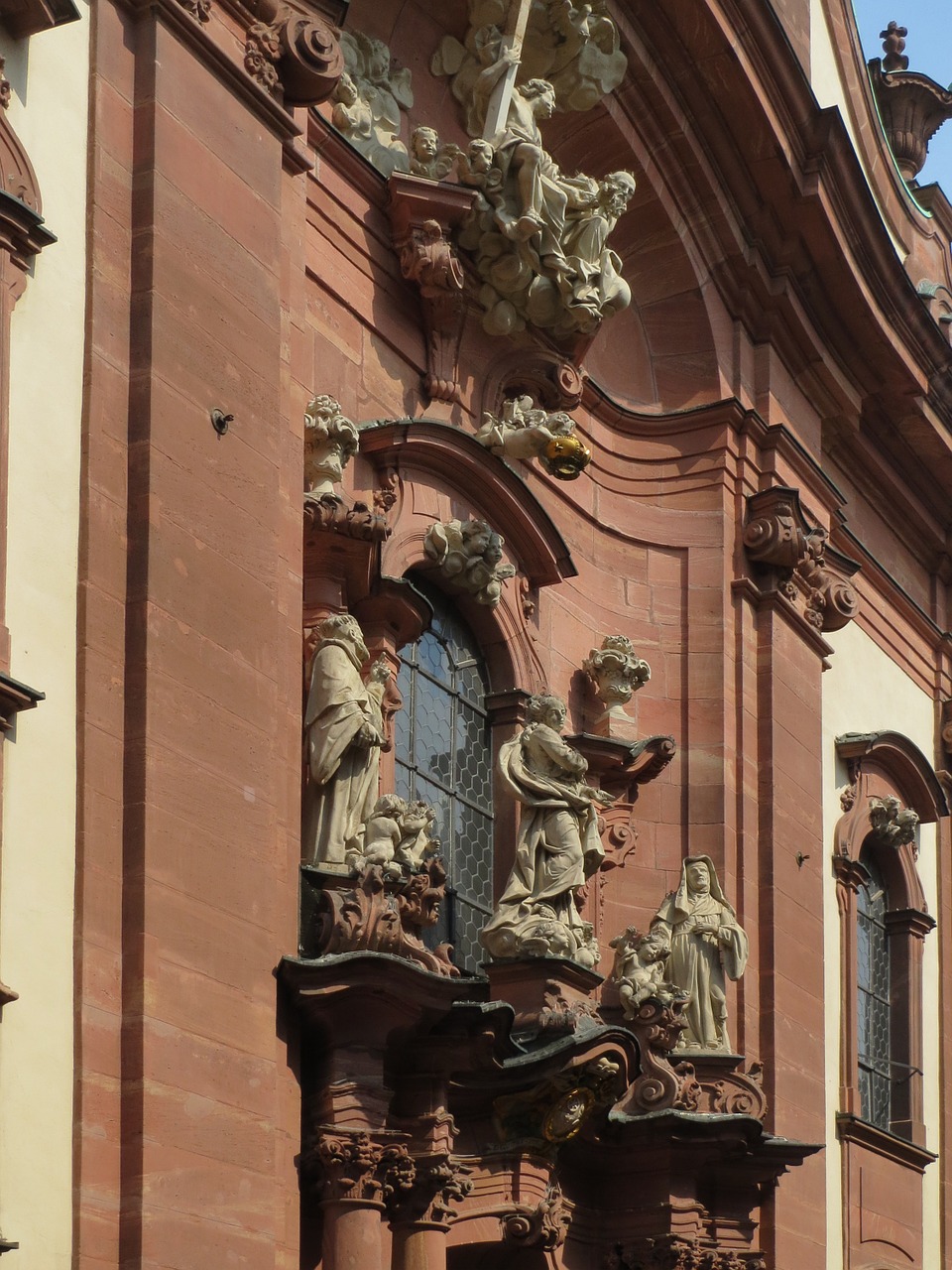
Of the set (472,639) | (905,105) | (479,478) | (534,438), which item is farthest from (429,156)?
(905,105)

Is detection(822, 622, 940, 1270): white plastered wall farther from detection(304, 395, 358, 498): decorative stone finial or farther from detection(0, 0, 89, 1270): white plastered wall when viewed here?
detection(0, 0, 89, 1270): white plastered wall

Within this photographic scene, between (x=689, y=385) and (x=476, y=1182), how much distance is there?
6588 mm

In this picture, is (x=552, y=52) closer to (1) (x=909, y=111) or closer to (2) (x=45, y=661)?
(1) (x=909, y=111)

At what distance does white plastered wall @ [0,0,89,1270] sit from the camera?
35.3ft

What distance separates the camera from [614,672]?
17938 millimetres

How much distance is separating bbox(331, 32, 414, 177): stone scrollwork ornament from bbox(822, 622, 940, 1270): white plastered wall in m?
5.90

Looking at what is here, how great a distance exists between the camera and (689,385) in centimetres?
1966

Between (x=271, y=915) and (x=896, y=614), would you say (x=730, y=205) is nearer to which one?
(x=896, y=614)


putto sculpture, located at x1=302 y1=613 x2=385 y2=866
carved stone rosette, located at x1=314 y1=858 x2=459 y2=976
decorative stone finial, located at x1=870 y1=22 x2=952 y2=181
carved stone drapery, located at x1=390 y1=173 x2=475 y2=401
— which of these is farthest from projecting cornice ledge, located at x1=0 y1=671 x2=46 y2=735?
decorative stone finial, located at x1=870 y1=22 x2=952 y2=181

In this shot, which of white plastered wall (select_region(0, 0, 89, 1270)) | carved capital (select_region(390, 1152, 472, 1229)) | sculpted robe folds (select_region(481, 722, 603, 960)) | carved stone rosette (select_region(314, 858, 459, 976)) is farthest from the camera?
sculpted robe folds (select_region(481, 722, 603, 960))

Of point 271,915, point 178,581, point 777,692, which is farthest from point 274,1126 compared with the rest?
point 777,692

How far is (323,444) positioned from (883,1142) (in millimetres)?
7955

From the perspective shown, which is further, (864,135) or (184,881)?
(864,135)

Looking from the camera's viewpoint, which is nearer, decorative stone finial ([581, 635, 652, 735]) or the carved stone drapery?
the carved stone drapery
